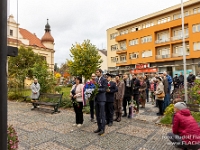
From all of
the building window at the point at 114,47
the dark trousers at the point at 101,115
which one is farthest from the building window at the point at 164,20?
the dark trousers at the point at 101,115

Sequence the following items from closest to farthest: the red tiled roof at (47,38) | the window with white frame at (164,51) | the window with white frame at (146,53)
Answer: the window with white frame at (164,51)
the window with white frame at (146,53)
the red tiled roof at (47,38)

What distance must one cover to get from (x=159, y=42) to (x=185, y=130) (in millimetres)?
31800

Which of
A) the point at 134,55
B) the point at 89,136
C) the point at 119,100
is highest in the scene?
the point at 134,55

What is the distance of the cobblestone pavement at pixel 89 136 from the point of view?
4.37 meters

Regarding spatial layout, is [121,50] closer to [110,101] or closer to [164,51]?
[164,51]

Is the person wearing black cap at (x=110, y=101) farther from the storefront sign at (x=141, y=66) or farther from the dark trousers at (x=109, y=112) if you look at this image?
the storefront sign at (x=141, y=66)

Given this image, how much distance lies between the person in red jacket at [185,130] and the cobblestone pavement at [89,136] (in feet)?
2.72

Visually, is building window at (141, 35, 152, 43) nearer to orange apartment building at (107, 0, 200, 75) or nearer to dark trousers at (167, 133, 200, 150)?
orange apartment building at (107, 0, 200, 75)

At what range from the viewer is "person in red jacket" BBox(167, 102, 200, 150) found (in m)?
3.26

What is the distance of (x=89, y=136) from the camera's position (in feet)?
16.8

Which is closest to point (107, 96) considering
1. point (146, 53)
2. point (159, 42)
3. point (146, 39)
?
point (159, 42)

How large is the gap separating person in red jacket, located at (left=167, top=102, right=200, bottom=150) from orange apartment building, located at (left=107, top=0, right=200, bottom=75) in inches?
1078

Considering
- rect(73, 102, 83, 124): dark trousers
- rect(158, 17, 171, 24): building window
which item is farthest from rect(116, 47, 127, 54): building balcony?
rect(73, 102, 83, 124): dark trousers

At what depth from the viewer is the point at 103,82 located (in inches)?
217
